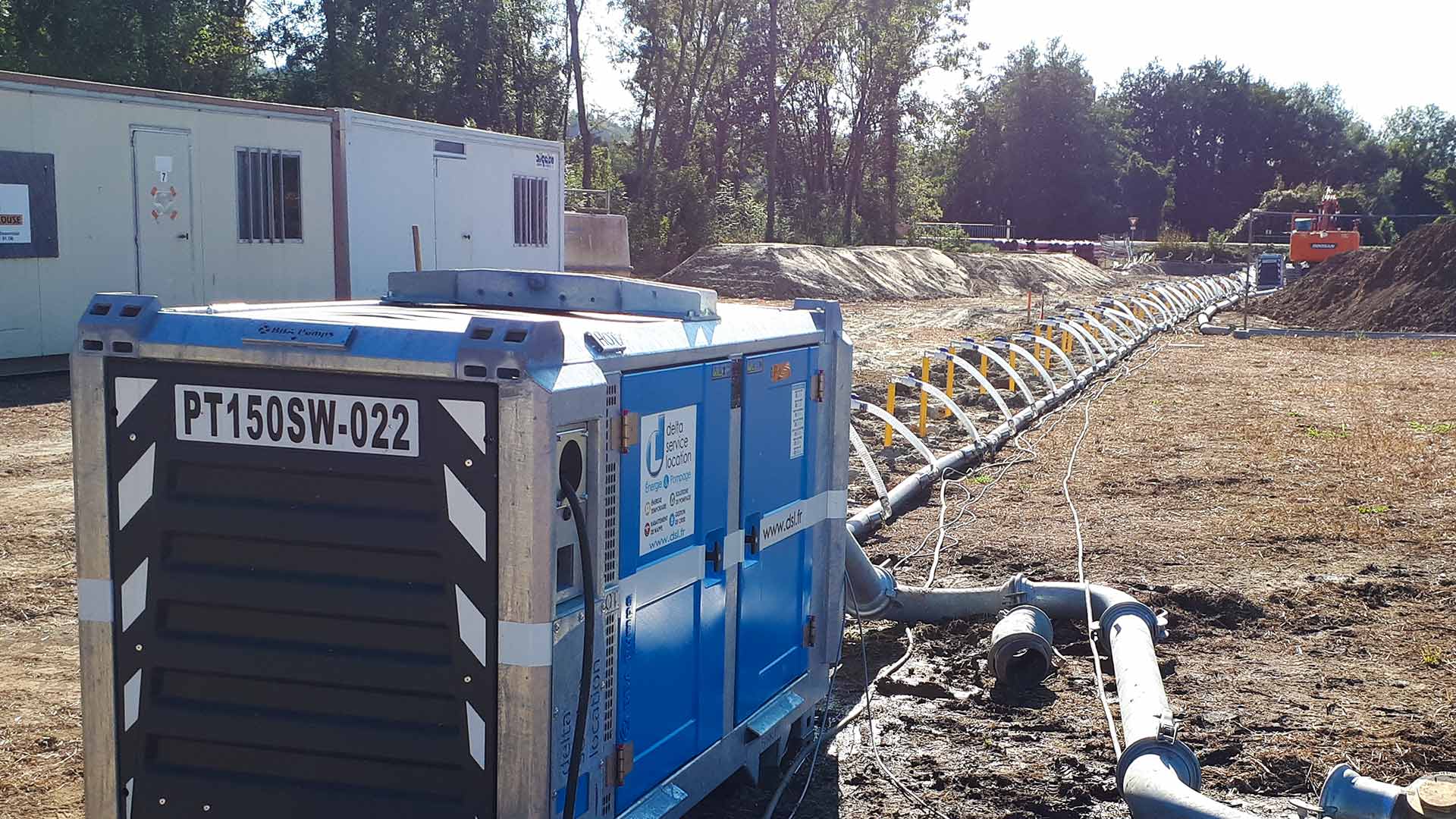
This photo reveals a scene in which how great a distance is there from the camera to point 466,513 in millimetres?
3223

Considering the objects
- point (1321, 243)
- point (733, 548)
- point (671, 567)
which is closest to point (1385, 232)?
point (1321, 243)

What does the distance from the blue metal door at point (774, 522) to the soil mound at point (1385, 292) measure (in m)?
26.1

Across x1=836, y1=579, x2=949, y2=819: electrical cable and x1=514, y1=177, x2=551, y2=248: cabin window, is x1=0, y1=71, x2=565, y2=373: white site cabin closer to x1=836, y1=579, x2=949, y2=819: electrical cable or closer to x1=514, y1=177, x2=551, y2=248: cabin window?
x1=514, y1=177, x2=551, y2=248: cabin window

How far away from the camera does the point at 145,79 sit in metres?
35.0

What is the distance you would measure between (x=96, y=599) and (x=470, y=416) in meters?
1.16

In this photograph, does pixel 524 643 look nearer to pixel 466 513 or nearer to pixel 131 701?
pixel 466 513

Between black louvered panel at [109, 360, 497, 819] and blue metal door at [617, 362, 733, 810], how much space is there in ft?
1.70

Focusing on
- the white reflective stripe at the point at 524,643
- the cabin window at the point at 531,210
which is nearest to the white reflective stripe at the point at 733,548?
the white reflective stripe at the point at 524,643

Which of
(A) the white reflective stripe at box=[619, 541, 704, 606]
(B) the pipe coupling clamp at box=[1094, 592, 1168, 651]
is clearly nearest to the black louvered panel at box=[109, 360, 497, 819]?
(A) the white reflective stripe at box=[619, 541, 704, 606]

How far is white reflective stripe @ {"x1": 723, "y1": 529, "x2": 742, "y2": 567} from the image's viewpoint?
14.1 feet

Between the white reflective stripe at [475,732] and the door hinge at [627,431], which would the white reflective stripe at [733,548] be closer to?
the door hinge at [627,431]

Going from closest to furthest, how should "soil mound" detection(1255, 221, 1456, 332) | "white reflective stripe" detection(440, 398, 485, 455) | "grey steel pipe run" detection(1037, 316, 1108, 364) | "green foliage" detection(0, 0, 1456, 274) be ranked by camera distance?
"white reflective stripe" detection(440, 398, 485, 455) < "grey steel pipe run" detection(1037, 316, 1108, 364) < "soil mound" detection(1255, 221, 1456, 332) < "green foliage" detection(0, 0, 1456, 274)

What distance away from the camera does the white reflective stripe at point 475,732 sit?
130 inches

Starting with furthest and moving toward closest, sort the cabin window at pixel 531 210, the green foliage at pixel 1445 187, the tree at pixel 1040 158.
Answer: the tree at pixel 1040 158
the green foliage at pixel 1445 187
the cabin window at pixel 531 210
